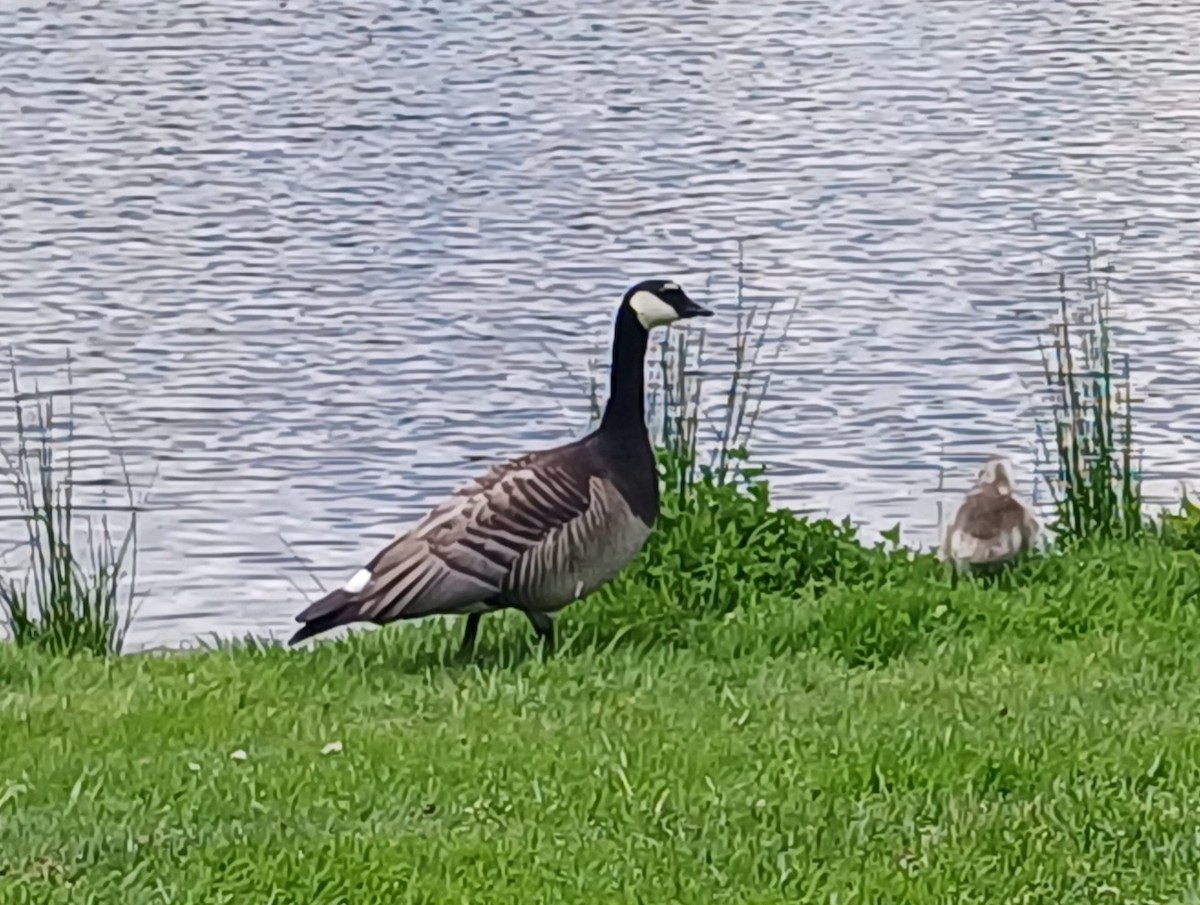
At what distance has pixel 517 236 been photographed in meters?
20.7

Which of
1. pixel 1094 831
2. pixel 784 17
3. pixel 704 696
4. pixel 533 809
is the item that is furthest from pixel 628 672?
pixel 784 17

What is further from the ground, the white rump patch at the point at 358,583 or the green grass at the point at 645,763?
the white rump patch at the point at 358,583

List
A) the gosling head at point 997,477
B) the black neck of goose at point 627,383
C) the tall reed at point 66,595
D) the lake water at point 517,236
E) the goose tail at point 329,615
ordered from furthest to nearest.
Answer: the lake water at point 517,236, the gosling head at point 997,477, the tall reed at point 66,595, the black neck of goose at point 627,383, the goose tail at point 329,615

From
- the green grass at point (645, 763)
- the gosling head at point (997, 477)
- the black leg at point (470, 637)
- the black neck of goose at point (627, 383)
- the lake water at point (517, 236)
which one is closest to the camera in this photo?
the green grass at point (645, 763)

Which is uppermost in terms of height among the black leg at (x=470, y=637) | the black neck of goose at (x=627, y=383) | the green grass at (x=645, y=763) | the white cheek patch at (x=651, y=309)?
the white cheek patch at (x=651, y=309)

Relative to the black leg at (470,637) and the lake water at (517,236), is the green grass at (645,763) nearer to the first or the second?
the black leg at (470,637)

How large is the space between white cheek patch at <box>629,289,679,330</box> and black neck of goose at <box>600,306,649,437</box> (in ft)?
0.13

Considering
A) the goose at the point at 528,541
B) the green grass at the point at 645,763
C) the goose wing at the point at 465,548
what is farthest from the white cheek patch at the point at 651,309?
the green grass at the point at 645,763

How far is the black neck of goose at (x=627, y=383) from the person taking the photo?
9211mm

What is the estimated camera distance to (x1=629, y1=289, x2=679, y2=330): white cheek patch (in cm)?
948

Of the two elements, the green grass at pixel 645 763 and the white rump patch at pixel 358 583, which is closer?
the green grass at pixel 645 763

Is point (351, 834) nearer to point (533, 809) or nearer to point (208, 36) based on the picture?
point (533, 809)

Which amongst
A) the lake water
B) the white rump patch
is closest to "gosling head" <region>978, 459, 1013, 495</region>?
the lake water

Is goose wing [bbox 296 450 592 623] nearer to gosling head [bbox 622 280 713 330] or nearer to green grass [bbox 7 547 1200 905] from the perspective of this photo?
green grass [bbox 7 547 1200 905]
